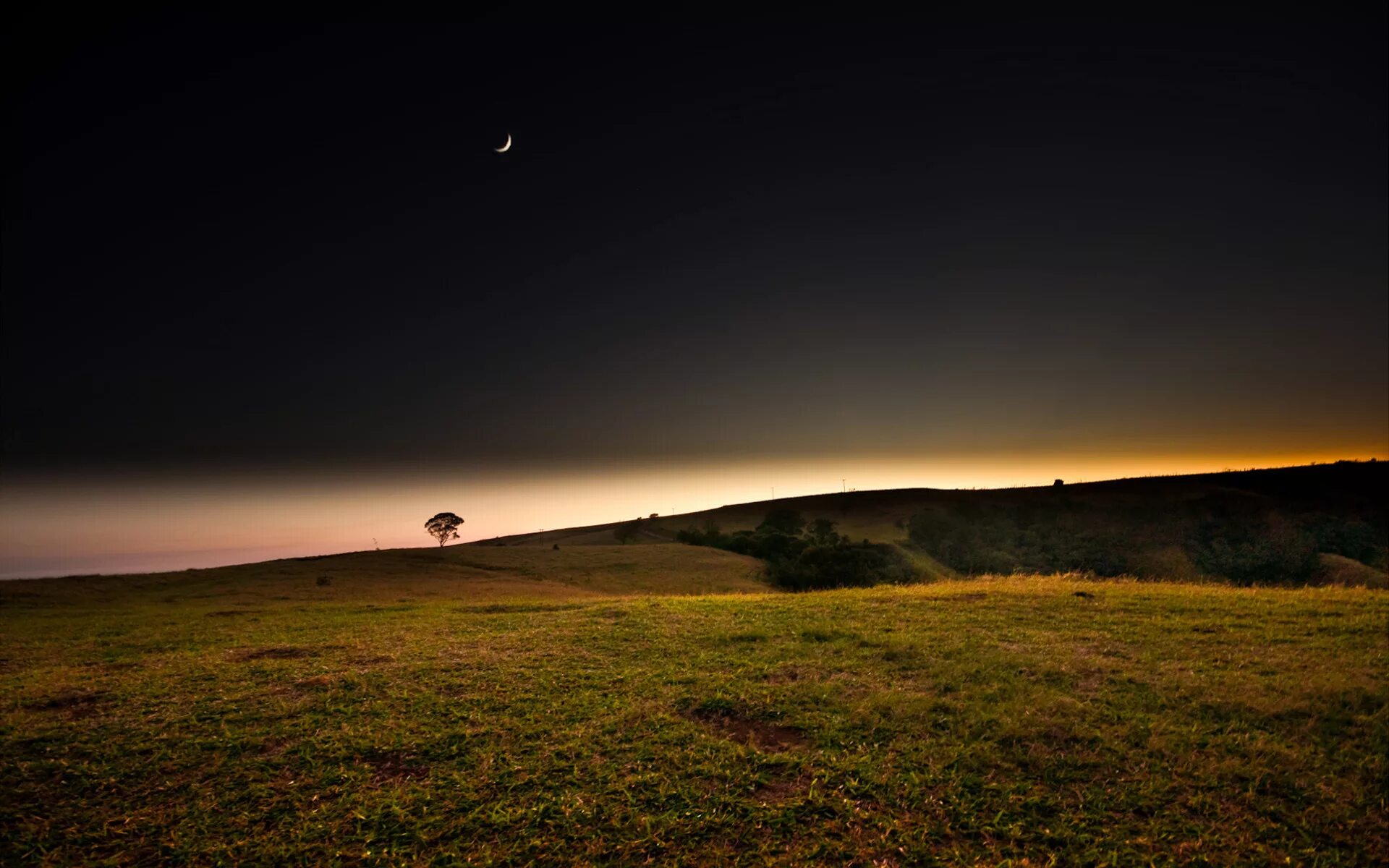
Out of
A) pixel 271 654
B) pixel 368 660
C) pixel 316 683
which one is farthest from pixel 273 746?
pixel 271 654

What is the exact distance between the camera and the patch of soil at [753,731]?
8859mm

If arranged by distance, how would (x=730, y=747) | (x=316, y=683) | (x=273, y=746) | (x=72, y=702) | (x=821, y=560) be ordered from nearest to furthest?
(x=730, y=747) → (x=273, y=746) → (x=72, y=702) → (x=316, y=683) → (x=821, y=560)

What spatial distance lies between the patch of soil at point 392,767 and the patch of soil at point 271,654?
301 inches

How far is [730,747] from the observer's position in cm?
866

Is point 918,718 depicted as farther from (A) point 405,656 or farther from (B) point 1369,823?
(A) point 405,656

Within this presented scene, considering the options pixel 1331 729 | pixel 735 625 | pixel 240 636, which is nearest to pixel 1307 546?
pixel 1331 729

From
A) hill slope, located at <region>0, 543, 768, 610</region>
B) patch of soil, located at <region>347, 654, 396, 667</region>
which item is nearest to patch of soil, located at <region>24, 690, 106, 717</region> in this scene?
patch of soil, located at <region>347, 654, 396, 667</region>

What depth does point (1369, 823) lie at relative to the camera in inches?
287

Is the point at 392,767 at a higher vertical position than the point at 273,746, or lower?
lower

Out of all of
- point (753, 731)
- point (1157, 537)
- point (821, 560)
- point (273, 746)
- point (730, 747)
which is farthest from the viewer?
point (1157, 537)

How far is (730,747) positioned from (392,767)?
16.4ft

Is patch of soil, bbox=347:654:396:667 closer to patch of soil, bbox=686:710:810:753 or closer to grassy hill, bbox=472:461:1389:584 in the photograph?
patch of soil, bbox=686:710:810:753

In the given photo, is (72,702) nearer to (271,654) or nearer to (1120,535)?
(271,654)

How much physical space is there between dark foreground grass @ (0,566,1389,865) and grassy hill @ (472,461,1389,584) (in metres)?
48.8
